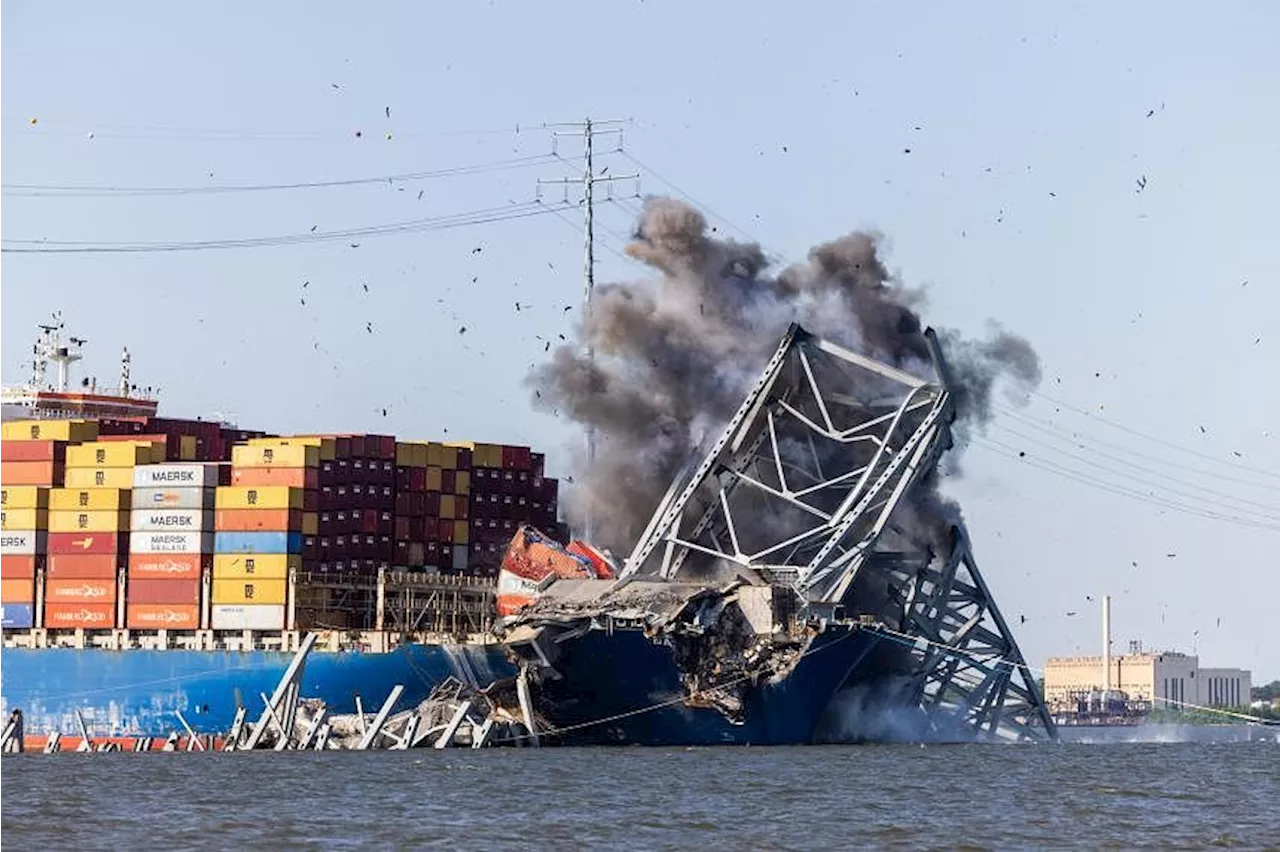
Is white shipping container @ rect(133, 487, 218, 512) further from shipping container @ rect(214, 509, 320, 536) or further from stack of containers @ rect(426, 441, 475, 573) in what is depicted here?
stack of containers @ rect(426, 441, 475, 573)

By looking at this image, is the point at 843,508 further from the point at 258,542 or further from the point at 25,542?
the point at 25,542

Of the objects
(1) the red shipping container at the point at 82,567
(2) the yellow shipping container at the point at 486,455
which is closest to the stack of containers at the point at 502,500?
(2) the yellow shipping container at the point at 486,455

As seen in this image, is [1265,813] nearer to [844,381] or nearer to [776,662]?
[776,662]

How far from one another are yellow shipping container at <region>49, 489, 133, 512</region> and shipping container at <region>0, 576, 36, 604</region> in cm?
307

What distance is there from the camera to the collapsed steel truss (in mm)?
95688

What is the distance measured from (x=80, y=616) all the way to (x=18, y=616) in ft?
10.3

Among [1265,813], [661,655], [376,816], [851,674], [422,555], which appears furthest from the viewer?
[422,555]

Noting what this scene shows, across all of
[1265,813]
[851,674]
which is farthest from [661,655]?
[1265,813]

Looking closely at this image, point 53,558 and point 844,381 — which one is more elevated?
point 844,381

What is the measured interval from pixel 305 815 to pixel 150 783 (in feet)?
43.3

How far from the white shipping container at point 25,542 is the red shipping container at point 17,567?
19 centimetres

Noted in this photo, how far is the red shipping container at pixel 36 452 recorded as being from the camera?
106438 millimetres

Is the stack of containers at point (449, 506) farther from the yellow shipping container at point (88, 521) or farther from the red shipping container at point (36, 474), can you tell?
the red shipping container at point (36, 474)

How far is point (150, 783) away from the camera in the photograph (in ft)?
242
